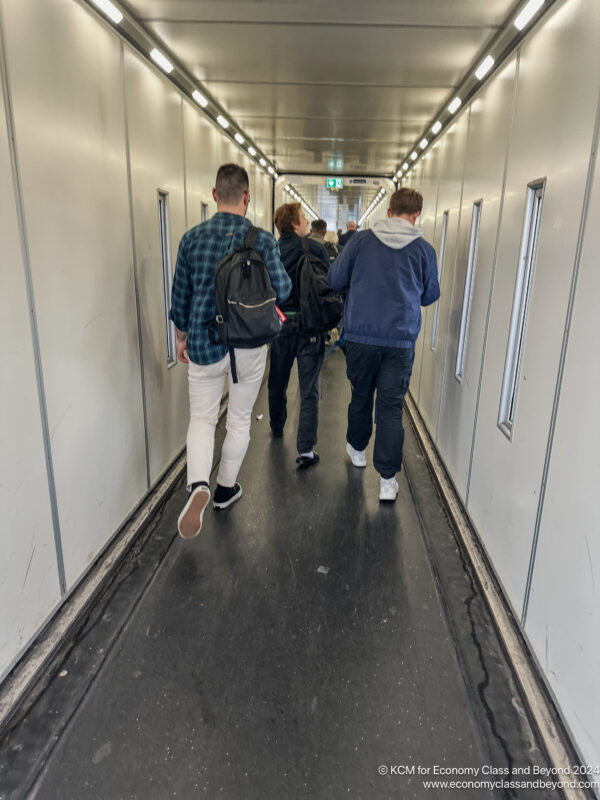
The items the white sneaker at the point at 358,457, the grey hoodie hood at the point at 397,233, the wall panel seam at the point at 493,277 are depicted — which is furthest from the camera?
the white sneaker at the point at 358,457

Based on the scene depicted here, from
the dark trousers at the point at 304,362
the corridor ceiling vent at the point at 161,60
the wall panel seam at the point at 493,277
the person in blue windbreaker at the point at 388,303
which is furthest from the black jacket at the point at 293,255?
the wall panel seam at the point at 493,277

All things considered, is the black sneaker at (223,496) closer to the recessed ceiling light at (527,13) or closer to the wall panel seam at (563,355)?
the wall panel seam at (563,355)

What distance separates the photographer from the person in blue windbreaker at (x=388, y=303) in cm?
346

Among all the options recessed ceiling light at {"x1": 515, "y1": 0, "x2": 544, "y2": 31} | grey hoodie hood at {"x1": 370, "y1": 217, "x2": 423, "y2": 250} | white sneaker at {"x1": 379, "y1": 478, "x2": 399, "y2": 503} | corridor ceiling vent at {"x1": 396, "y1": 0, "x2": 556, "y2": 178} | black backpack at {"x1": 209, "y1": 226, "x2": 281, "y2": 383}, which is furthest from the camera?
white sneaker at {"x1": 379, "y1": 478, "x2": 399, "y2": 503}

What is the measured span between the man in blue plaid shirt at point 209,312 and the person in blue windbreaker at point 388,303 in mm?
546

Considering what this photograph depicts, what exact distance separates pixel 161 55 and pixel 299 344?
2.10 metres

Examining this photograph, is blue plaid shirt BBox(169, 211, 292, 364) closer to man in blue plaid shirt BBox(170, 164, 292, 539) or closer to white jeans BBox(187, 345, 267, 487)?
man in blue plaid shirt BBox(170, 164, 292, 539)

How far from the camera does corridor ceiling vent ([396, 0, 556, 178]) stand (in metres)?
2.59

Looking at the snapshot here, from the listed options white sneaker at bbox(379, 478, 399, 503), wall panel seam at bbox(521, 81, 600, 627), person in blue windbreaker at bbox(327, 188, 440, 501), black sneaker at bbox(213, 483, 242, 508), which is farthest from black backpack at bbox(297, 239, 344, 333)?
wall panel seam at bbox(521, 81, 600, 627)

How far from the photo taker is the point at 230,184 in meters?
3.14

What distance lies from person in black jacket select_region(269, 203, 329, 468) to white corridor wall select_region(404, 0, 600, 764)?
117 cm

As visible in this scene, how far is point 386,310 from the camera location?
11.5ft

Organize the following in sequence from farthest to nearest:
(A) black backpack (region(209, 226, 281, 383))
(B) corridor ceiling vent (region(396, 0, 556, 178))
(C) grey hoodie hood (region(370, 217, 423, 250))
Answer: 1. (C) grey hoodie hood (region(370, 217, 423, 250))
2. (A) black backpack (region(209, 226, 281, 383))
3. (B) corridor ceiling vent (region(396, 0, 556, 178))

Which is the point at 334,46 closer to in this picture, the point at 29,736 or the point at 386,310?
the point at 386,310
